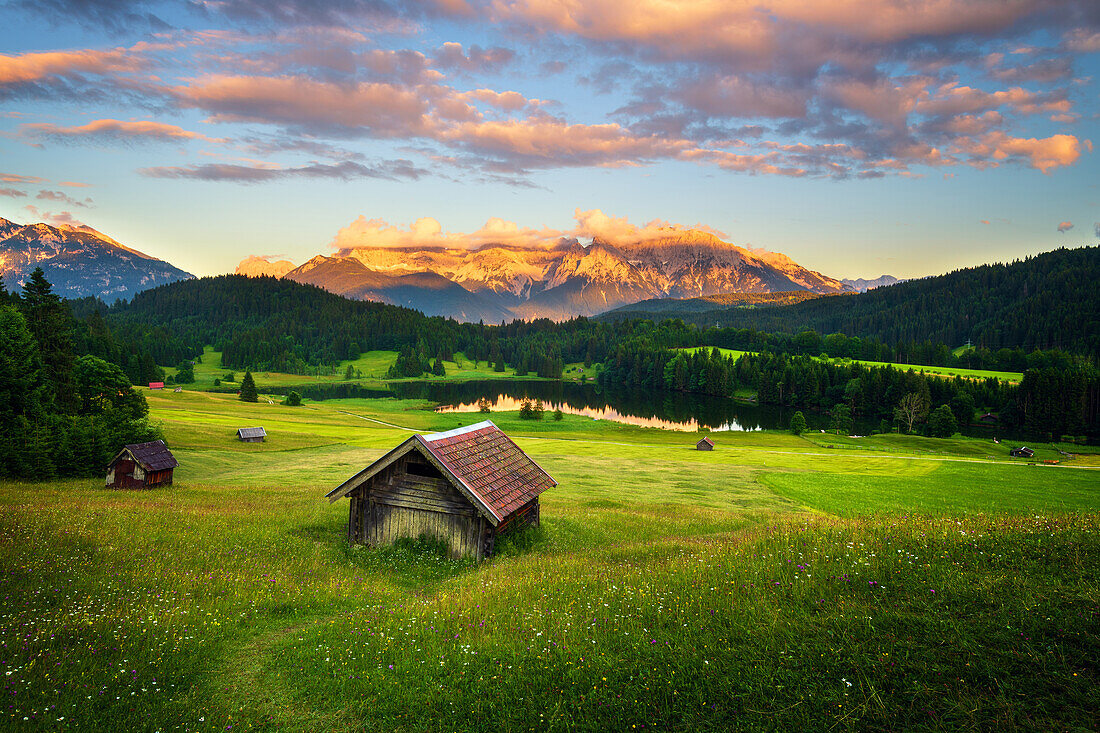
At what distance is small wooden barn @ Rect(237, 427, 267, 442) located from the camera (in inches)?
2436

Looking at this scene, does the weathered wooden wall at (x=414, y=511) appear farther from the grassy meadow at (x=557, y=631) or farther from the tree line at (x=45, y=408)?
the tree line at (x=45, y=408)

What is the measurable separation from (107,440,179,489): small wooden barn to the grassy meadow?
17509mm

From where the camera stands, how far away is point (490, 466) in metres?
19.8

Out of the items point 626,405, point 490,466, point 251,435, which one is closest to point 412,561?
point 490,466

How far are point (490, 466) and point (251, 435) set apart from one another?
5382cm

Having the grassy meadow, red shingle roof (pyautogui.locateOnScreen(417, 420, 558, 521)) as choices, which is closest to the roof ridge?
red shingle roof (pyautogui.locateOnScreen(417, 420, 558, 521))

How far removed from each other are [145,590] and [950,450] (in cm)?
9407

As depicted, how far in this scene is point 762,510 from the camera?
33.1 m

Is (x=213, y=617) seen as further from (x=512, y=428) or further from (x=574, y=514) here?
(x=512, y=428)

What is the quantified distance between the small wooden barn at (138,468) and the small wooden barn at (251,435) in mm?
27809

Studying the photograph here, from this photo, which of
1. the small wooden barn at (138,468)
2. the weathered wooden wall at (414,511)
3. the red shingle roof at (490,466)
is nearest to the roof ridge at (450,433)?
the red shingle roof at (490,466)

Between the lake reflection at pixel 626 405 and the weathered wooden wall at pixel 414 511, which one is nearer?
the weathered wooden wall at pixel 414 511

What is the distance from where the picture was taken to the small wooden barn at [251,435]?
203 feet

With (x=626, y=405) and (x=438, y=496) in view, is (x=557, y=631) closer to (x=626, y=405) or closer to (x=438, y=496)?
(x=438, y=496)
